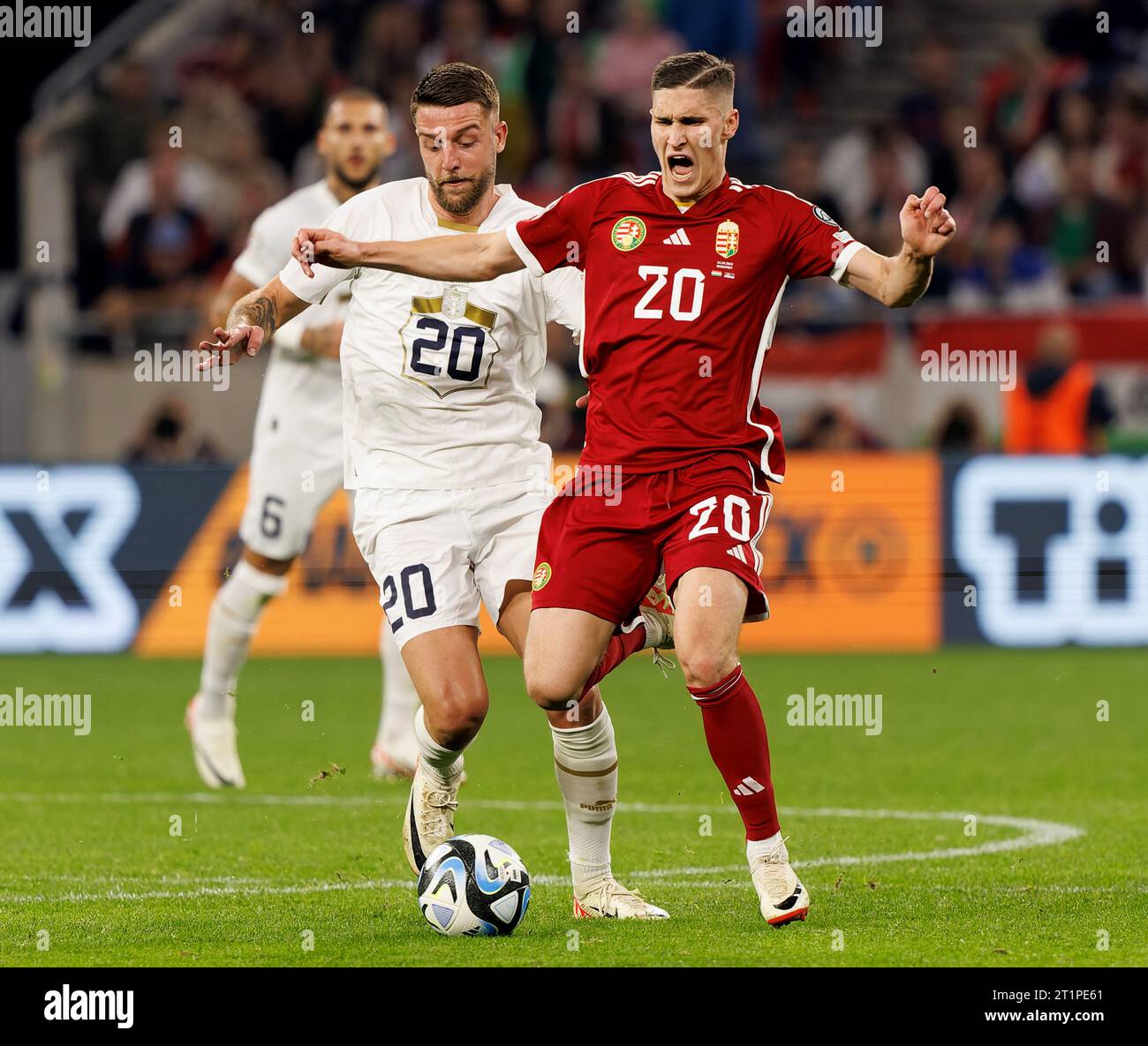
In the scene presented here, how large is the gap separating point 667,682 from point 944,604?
7.50ft

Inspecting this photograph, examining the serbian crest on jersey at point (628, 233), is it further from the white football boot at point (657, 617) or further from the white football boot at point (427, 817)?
the white football boot at point (427, 817)

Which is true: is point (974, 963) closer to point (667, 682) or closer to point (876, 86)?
point (667, 682)

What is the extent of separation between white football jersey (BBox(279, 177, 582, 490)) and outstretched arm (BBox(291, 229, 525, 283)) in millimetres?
362

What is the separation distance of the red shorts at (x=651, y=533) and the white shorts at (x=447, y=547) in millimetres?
521

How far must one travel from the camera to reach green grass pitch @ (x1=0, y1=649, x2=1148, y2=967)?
5.80m

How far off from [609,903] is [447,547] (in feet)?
Result: 4.05

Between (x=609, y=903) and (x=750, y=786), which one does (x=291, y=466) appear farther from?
(x=750, y=786)

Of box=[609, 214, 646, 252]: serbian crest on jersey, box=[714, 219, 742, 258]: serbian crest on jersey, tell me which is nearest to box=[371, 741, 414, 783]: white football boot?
box=[609, 214, 646, 252]: serbian crest on jersey

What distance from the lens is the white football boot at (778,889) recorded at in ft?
19.5

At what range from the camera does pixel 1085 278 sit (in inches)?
704

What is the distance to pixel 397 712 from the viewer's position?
31.0ft
